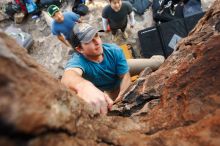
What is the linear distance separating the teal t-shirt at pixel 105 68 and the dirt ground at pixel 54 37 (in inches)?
152

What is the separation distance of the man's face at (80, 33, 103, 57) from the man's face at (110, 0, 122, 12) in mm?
3307

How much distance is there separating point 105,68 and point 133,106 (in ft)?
3.55

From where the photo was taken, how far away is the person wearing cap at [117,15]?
6.14m

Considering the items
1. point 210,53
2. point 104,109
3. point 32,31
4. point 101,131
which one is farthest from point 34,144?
point 32,31

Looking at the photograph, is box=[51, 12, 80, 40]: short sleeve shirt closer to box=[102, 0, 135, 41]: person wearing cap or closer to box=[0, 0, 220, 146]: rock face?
box=[102, 0, 135, 41]: person wearing cap

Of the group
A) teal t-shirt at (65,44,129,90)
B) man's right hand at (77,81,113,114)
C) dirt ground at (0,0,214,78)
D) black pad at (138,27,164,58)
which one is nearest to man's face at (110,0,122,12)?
black pad at (138,27,164,58)

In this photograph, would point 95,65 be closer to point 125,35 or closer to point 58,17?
point 58,17

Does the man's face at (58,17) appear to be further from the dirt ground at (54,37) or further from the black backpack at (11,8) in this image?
the black backpack at (11,8)

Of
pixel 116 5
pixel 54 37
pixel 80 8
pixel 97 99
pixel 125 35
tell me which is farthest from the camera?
pixel 54 37

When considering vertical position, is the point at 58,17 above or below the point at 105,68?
below

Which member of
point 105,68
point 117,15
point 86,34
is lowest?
point 117,15

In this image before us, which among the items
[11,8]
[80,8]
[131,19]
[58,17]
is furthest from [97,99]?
[11,8]

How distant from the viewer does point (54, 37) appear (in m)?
7.59

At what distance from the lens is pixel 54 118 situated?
106 cm
